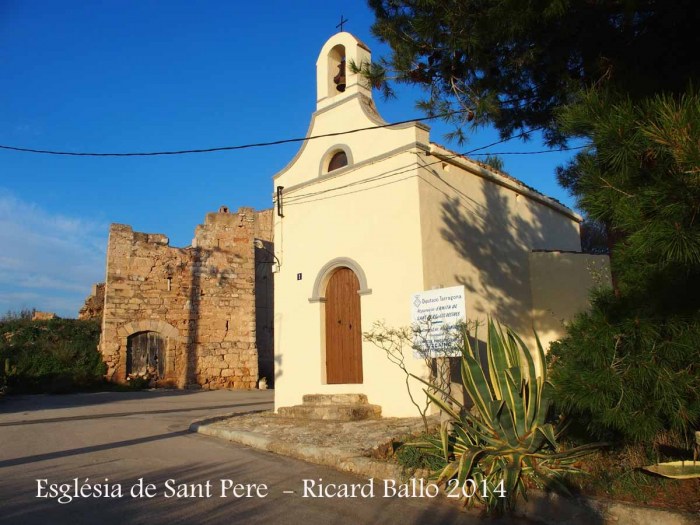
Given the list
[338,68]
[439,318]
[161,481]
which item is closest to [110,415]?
[161,481]

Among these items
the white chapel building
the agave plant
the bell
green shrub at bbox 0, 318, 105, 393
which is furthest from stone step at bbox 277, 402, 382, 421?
green shrub at bbox 0, 318, 105, 393

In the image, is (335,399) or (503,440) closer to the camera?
(503,440)

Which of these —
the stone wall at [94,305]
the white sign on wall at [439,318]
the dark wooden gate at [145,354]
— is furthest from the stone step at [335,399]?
the stone wall at [94,305]

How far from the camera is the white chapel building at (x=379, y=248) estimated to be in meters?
9.91

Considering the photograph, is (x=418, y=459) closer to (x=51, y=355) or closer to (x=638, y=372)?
(x=638, y=372)

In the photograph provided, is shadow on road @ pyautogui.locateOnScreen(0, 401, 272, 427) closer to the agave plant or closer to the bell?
the bell

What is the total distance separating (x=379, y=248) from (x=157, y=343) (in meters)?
11.8

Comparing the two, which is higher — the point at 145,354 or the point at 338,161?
the point at 338,161

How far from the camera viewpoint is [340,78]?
11.9 metres

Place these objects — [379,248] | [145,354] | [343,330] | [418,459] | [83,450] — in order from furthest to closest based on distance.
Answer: [145,354]
[343,330]
[379,248]
[83,450]
[418,459]

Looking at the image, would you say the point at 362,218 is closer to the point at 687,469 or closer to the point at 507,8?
the point at 507,8

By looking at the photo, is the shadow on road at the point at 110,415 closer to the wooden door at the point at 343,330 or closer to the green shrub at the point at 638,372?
the wooden door at the point at 343,330

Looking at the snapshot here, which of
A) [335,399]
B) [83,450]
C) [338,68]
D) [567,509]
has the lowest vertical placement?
[567,509]

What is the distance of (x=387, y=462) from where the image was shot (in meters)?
6.16
